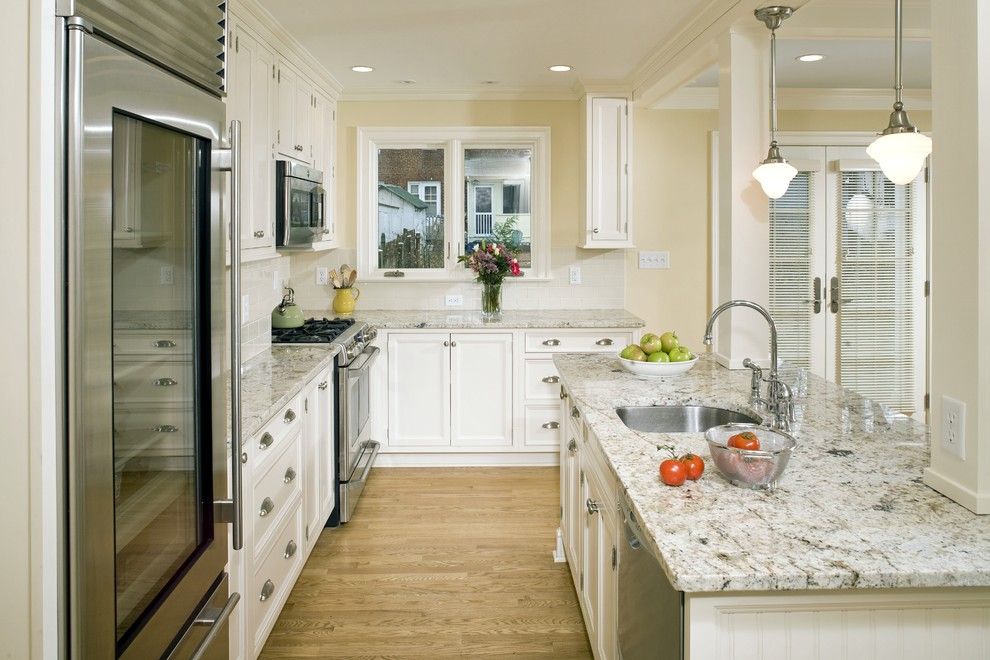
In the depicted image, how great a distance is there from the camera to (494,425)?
504cm

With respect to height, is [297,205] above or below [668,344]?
above

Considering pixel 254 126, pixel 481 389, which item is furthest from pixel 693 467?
pixel 481 389

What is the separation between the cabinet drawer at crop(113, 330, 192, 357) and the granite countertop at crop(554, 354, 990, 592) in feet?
3.28

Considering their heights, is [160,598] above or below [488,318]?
below

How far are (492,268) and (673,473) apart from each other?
3.59 meters

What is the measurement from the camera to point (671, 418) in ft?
8.70

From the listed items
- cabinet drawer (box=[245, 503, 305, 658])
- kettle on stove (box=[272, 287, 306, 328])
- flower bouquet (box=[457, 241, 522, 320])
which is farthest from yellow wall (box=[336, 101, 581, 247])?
cabinet drawer (box=[245, 503, 305, 658])

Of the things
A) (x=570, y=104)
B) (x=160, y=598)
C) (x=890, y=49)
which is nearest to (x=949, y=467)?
(x=160, y=598)

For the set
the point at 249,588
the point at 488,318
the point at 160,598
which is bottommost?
the point at 249,588

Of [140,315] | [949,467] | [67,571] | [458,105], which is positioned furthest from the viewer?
[458,105]

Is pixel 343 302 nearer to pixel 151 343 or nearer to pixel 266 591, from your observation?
pixel 266 591

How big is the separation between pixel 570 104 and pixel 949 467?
4.25 m

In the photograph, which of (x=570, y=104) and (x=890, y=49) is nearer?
(x=890, y=49)

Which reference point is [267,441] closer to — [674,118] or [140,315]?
[140,315]
